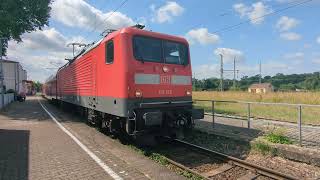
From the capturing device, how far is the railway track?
7.71 metres

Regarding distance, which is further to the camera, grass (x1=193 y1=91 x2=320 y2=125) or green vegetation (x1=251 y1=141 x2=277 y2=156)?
grass (x1=193 y1=91 x2=320 y2=125)

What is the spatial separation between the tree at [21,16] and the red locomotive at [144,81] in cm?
1560

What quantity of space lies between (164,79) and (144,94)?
836mm

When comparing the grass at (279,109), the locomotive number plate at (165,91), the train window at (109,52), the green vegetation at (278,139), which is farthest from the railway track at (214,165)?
the grass at (279,109)

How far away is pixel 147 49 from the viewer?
1014 centimetres

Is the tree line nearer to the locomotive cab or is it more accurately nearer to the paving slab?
the paving slab

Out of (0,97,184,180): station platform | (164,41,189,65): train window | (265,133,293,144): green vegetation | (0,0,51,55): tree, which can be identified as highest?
(0,0,51,55): tree

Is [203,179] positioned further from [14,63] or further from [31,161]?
[14,63]

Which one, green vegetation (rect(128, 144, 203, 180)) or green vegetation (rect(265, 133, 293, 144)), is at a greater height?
green vegetation (rect(265, 133, 293, 144))

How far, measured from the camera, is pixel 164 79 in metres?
10.2

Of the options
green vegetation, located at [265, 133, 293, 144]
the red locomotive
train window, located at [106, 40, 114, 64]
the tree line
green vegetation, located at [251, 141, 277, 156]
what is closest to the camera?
green vegetation, located at [251, 141, 277, 156]

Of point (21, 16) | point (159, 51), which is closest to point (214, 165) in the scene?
point (159, 51)

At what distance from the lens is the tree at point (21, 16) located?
80.4 feet

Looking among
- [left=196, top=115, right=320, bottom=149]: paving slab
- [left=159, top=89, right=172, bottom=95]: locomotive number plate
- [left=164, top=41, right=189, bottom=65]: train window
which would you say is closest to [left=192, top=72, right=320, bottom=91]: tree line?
[left=196, top=115, right=320, bottom=149]: paving slab
